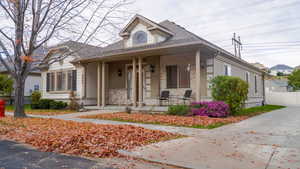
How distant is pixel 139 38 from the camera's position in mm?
14617

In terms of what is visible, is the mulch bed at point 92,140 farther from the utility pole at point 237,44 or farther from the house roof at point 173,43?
the utility pole at point 237,44

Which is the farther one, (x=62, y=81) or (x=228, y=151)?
(x=62, y=81)

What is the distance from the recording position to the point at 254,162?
3775 millimetres

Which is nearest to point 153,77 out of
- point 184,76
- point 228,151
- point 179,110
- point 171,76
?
point 171,76

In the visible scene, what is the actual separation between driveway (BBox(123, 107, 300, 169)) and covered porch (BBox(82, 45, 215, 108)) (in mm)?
5078

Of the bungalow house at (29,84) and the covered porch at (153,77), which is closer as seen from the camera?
the covered porch at (153,77)

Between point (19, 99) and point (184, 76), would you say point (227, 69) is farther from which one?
point (19, 99)

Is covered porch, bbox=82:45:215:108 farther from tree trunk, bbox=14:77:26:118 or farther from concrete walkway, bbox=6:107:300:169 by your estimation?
concrete walkway, bbox=6:107:300:169

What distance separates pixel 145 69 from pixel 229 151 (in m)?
10.2

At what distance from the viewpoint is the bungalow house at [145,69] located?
1193cm

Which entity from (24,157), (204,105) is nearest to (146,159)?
Answer: (24,157)

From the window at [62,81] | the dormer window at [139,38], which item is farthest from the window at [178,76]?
the window at [62,81]

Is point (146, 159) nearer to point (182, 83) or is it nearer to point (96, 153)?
point (96, 153)

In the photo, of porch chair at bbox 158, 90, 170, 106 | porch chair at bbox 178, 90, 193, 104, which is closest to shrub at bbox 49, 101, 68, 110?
porch chair at bbox 158, 90, 170, 106
